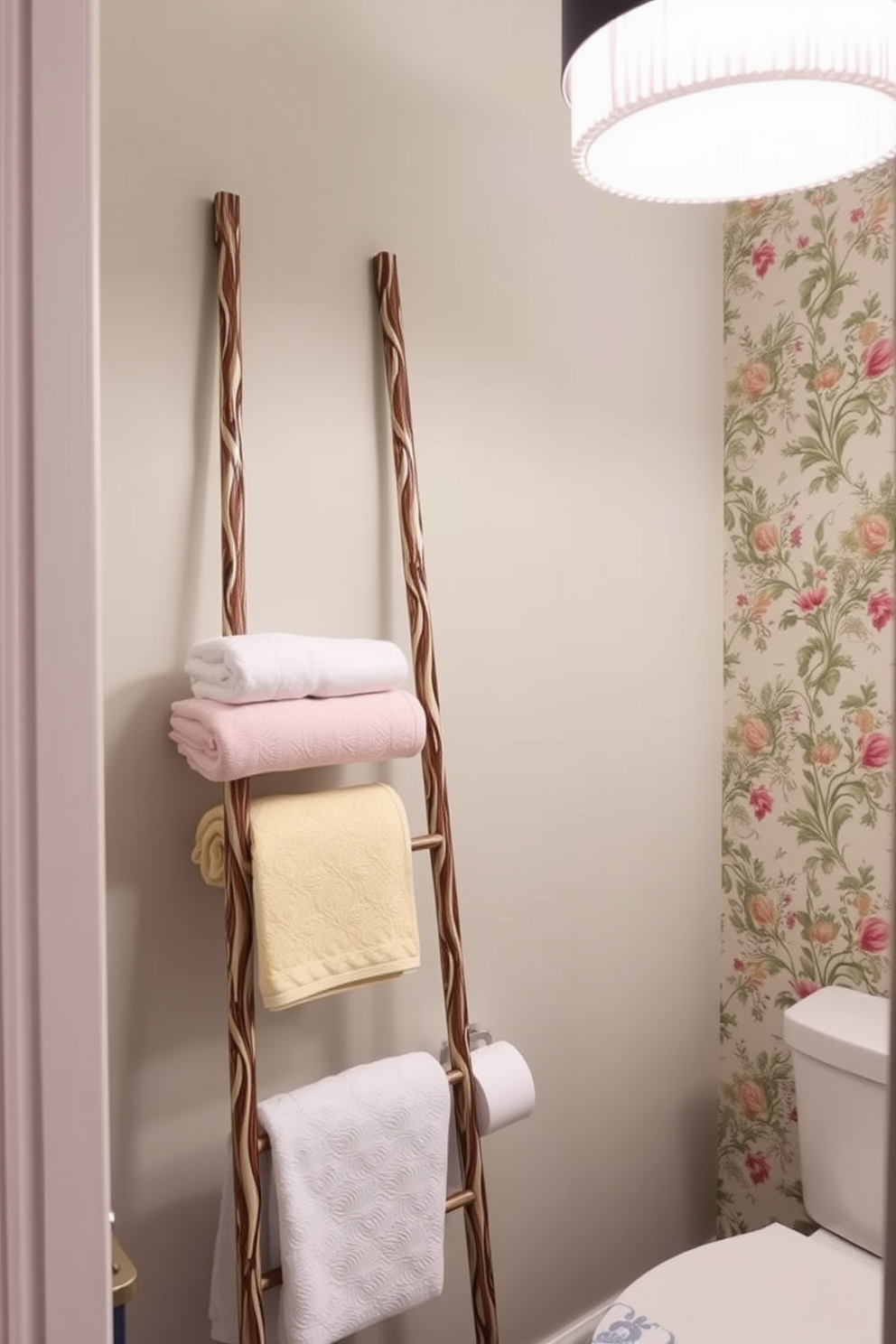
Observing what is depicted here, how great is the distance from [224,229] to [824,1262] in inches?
66.8

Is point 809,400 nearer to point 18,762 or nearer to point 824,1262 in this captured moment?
point 824,1262

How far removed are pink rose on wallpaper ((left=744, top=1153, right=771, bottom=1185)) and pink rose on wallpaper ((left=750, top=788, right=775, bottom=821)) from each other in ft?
2.24

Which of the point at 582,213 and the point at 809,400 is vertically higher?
the point at 582,213

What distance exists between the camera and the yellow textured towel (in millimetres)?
1200

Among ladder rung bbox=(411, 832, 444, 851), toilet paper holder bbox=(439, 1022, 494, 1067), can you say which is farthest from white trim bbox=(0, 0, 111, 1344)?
toilet paper holder bbox=(439, 1022, 494, 1067)

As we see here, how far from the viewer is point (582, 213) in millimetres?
1737

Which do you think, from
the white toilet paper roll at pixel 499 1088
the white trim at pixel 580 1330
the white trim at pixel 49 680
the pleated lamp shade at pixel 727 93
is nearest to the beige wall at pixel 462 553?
the white trim at pixel 580 1330

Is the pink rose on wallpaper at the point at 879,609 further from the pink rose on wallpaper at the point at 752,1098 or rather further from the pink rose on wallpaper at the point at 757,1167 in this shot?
the pink rose on wallpaper at the point at 757,1167

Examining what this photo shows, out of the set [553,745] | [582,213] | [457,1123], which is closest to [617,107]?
[582,213]

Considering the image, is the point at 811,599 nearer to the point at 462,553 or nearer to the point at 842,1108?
the point at 462,553

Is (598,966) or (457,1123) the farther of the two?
(598,966)

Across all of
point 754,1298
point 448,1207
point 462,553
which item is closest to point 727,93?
point 462,553

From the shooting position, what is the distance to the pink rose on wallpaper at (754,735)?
78.1 inches

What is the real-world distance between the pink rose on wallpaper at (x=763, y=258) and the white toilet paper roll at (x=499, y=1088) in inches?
59.3
